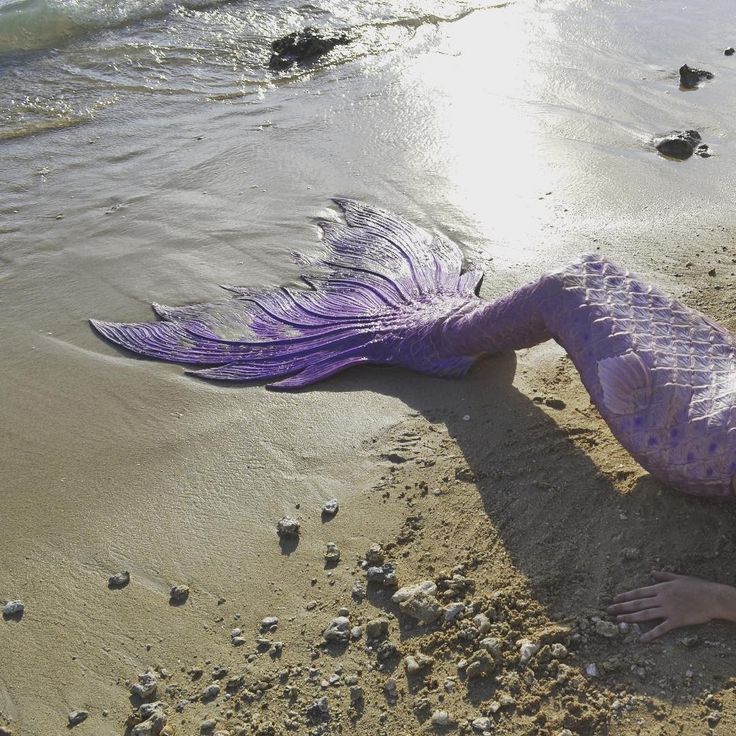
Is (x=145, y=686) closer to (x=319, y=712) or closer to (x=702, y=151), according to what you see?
(x=319, y=712)

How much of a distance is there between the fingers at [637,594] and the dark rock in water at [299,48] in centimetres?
612

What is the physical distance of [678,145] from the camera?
17.6ft

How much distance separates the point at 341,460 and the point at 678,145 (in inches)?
140

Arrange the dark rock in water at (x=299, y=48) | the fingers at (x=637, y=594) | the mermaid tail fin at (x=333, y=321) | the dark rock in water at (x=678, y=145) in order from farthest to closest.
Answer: the dark rock in water at (x=299, y=48)
the dark rock in water at (x=678, y=145)
the mermaid tail fin at (x=333, y=321)
the fingers at (x=637, y=594)

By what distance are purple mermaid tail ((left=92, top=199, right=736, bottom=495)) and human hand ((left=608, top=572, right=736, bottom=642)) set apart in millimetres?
354

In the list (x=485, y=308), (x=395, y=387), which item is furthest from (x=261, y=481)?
(x=485, y=308)

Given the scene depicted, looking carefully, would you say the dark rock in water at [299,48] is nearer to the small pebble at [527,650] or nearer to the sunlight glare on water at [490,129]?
the sunlight glare on water at [490,129]

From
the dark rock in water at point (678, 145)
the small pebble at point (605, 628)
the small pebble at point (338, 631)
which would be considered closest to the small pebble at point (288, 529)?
the small pebble at point (338, 631)

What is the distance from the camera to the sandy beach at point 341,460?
232cm

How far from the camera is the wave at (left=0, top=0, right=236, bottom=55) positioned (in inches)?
326

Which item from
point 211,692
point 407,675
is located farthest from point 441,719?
point 211,692

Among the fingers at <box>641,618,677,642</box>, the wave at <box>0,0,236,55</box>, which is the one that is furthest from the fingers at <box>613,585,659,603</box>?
the wave at <box>0,0,236,55</box>

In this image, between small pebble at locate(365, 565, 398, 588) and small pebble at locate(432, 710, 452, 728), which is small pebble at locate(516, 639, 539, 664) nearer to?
small pebble at locate(432, 710, 452, 728)

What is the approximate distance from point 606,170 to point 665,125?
94cm
